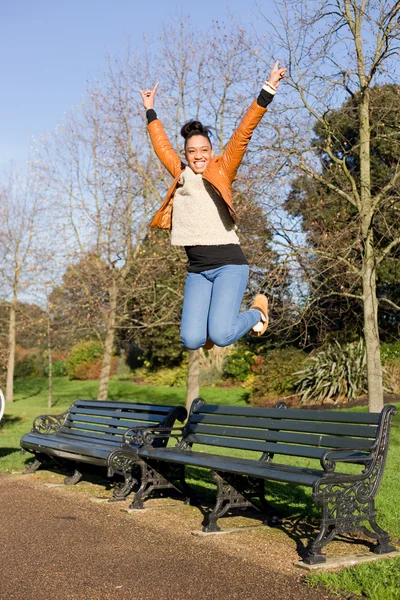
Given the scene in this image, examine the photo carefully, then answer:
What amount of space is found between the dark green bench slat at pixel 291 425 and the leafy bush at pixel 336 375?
11.6 m

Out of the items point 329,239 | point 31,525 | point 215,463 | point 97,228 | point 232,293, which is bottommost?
point 31,525

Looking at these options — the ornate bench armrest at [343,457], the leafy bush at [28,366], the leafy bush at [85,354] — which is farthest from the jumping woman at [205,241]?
the leafy bush at [28,366]

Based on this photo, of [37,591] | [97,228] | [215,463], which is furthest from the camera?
[97,228]

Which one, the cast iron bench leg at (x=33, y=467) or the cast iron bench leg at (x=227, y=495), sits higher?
the cast iron bench leg at (x=227, y=495)

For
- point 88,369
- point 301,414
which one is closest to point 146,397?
point 88,369

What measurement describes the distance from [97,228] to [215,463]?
1216 centimetres

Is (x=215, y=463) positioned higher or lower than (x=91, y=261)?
lower

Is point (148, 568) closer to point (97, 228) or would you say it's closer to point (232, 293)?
point (232, 293)

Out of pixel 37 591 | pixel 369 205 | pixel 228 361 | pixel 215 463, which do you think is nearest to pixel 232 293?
pixel 215 463

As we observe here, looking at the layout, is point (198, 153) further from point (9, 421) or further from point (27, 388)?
point (27, 388)

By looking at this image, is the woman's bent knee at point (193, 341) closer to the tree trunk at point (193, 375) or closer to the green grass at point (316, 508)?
the green grass at point (316, 508)

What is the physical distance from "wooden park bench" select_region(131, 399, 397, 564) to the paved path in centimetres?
33

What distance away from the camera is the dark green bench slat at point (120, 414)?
7812 mm

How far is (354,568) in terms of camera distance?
457 centimetres
